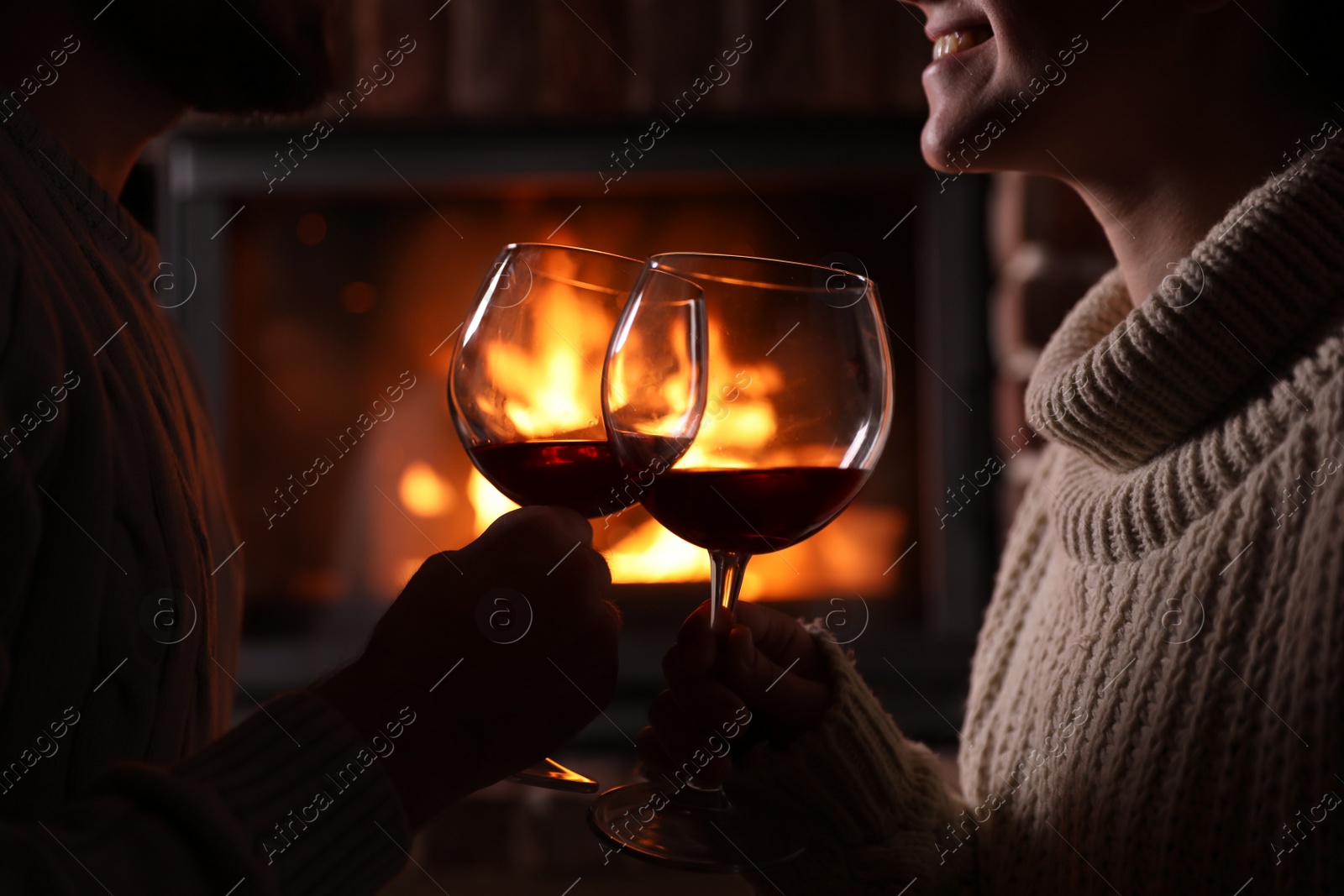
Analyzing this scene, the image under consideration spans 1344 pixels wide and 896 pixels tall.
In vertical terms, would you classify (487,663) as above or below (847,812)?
above

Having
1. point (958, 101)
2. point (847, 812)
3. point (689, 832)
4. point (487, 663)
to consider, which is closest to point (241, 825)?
point (487, 663)

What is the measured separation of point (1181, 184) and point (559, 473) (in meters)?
0.47

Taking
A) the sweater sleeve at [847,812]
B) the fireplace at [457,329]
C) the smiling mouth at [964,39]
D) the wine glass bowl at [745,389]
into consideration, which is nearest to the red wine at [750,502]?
the wine glass bowl at [745,389]

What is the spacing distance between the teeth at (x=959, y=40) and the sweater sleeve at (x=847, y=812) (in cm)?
48

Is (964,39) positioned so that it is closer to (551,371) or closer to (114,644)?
(551,371)

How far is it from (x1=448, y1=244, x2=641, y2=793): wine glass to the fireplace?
102 cm

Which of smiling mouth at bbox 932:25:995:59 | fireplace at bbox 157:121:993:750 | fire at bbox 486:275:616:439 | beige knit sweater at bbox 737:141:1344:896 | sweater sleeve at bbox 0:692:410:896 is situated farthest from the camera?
fireplace at bbox 157:121:993:750

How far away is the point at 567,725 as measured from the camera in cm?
55

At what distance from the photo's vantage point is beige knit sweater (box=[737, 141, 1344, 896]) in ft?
1.75

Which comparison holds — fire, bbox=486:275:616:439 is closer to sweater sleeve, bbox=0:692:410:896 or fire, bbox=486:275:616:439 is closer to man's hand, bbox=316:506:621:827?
man's hand, bbox=316:506:621:827

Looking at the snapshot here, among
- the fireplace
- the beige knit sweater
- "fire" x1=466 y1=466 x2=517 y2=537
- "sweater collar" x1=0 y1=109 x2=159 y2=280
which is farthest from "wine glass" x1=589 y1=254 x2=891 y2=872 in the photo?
"fire" x1=466 y1=466 x2=517 y2=537

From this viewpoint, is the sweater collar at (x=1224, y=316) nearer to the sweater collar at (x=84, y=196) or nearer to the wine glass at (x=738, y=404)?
the wine glass at (x=738, y=404)

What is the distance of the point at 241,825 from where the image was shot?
452 mm

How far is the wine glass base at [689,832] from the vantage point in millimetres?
538
